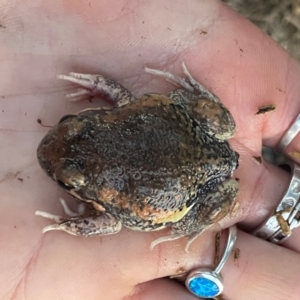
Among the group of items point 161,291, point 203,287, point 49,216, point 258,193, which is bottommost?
point 161,291

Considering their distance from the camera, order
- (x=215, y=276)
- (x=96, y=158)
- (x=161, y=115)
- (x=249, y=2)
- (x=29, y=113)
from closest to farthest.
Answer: (x=96, y=158), (x=161, y=115), (x=29, y=113), (x=215, y=276), (x=249, y=2)

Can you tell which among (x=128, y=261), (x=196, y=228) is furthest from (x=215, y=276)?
(x=128, y=261)

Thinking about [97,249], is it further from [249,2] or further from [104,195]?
[249,2]

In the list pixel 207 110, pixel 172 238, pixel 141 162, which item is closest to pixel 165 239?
pixel 172 238

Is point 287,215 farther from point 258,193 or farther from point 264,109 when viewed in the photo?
point 264,109

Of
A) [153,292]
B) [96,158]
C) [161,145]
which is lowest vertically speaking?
[153,292]

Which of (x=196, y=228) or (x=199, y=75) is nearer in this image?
(x=196, y=228)
